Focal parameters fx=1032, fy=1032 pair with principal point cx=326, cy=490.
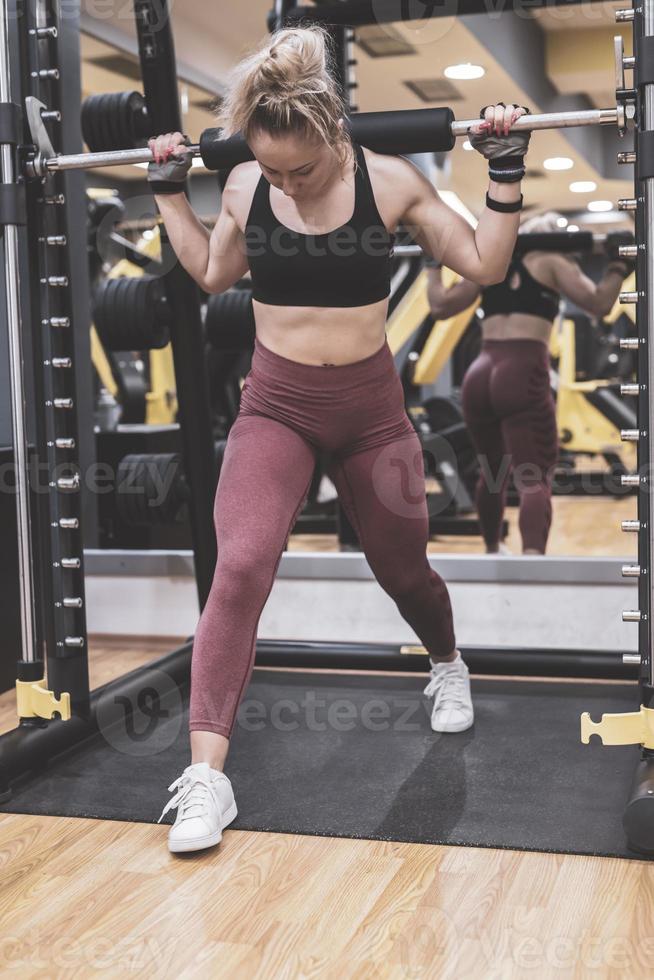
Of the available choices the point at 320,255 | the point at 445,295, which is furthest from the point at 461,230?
the point at 445,295

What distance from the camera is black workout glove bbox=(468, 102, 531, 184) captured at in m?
1.73

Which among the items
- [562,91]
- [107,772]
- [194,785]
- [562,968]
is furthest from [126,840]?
[562,91]

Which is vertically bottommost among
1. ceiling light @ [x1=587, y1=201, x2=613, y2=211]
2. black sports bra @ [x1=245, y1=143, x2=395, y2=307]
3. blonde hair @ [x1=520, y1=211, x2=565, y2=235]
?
black sports bra @ [x1=245, y1=143, x2=395, y2=307]

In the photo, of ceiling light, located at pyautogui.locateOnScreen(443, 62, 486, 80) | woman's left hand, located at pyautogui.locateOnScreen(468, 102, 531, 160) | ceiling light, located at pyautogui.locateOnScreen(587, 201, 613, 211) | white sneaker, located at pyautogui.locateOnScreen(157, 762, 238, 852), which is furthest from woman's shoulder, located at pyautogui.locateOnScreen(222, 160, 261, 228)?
ceiling light, located at pyautogui.locateOnScreen(587, 201, 613, 211)

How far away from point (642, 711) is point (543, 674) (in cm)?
82

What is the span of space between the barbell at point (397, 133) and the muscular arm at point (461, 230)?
5 cm

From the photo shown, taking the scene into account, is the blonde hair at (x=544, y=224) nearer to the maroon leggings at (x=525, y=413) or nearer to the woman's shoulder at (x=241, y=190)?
the maroon leggings at (x=525, y=413)

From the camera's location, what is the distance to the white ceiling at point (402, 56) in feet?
18.5

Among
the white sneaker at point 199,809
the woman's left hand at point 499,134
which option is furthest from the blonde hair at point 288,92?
the white sneaker at point 199,809

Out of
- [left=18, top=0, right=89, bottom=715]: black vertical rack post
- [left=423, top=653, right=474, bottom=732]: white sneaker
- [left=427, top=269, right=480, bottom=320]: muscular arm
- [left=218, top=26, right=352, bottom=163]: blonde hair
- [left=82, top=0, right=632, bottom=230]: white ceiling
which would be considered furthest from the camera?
[left=82, top=0, right=632, bottom=230]: white ceiling

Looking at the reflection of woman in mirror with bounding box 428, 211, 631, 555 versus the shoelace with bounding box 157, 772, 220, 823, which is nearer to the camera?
the shoelace with bounding box 157, 772, 220, 823

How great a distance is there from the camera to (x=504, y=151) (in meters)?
1.73

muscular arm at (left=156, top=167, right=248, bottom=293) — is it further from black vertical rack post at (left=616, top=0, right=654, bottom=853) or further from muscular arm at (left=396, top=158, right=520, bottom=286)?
black vertical rack post at (left=616, top=0, right=654, bottom=853)

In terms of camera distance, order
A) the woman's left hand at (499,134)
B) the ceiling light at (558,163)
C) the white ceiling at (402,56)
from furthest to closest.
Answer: the ceiling light at (558,163) < the white ceiling at (402,56) < the woman's left hand at (499,134)
